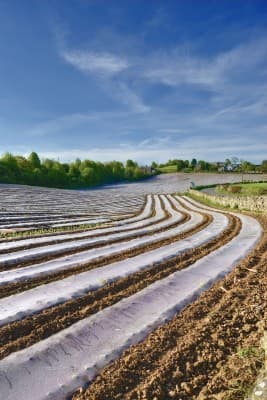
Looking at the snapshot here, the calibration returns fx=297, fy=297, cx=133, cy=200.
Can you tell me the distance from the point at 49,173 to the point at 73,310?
84.5 metres

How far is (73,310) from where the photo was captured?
237 inches

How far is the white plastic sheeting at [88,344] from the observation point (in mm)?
3930

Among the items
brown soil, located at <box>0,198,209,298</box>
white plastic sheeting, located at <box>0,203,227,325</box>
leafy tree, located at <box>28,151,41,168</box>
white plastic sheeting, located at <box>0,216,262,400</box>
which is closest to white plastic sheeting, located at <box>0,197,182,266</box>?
brown soil, located at <box>0,198,209,298</box>

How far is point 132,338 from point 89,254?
548 centimetres

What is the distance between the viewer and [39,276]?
7.97 metres

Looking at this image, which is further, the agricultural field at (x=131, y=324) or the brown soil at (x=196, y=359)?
the agricultural field at (x=131, y=324)

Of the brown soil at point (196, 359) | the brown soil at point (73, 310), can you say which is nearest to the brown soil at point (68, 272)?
the brown soil at point (73, 310)

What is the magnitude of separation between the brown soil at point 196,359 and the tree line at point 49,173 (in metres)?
75.9

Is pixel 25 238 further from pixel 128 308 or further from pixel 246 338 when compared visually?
pixel 246 338

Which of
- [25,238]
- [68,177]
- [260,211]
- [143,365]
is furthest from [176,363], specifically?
[68,177]

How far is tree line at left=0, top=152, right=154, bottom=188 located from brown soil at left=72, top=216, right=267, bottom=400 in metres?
75.9

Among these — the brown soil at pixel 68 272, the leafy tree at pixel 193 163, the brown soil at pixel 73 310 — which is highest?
the leafy tree at pixel 193 163

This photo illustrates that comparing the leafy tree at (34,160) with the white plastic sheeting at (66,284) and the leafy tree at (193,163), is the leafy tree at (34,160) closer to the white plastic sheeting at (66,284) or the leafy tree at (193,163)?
the leafy tree at (193,163)

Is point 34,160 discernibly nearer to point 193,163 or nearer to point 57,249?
point 57,249
